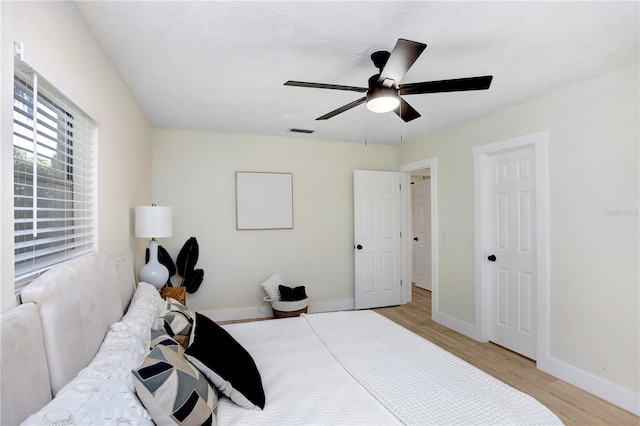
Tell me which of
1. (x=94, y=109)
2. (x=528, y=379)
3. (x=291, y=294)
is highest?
(x=94, y=109)

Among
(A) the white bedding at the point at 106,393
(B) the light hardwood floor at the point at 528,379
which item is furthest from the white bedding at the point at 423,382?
(B) the light hardwood floor at the point at 528,379

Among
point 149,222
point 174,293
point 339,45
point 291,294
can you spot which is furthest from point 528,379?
point 149,222

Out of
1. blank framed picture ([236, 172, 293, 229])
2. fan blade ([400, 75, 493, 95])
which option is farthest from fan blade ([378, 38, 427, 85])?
blank framed picture ([236, 172, 293, 229])

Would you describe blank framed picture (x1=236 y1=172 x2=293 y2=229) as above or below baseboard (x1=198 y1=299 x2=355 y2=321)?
above

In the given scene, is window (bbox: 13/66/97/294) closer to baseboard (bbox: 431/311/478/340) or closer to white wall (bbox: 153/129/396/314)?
white wall (bbox: 153/129/396/314)

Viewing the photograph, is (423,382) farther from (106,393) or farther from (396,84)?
(396,84)

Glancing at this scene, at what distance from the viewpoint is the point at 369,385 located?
5.08ft

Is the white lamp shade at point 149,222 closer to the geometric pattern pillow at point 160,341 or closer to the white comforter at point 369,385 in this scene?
the white comforter at point 369,385

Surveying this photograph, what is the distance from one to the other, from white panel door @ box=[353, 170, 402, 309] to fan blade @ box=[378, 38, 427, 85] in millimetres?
2915

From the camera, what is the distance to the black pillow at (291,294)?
4.21m

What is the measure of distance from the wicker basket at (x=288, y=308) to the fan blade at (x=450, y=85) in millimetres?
2980

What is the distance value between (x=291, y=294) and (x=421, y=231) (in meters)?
3.31

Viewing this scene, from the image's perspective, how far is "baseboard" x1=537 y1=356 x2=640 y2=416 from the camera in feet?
7.55

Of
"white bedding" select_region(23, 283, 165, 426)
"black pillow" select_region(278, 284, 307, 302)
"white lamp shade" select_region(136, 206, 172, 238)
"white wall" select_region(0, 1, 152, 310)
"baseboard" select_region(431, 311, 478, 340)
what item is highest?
"white wall" select_region(0, 1, 152, 310)
